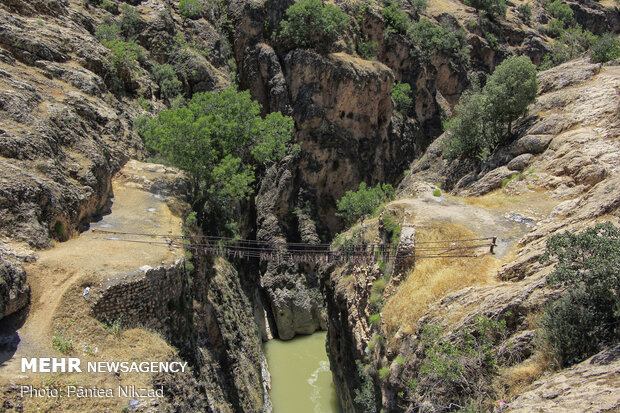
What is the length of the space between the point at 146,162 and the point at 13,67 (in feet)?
24.9

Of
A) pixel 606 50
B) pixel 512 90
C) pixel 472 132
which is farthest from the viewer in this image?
pixel 472 132

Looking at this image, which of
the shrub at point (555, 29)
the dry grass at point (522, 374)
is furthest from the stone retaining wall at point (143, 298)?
the shrub at point (555, 29)

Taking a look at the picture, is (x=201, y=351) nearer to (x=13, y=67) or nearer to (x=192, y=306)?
(x=192, y=306)

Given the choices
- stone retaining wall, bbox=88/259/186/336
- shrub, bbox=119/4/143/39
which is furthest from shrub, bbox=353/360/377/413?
shrub, bbox=119/4/143/39

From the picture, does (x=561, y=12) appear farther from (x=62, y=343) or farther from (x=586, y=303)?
(x=62, y=343)

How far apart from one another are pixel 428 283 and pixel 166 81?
25.6 metres

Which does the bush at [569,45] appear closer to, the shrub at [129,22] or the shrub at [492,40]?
the shrub at [492,40]

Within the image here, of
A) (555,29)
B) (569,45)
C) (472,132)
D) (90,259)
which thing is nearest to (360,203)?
Answer: (472,132)

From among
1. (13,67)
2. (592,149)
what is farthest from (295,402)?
(13,67)

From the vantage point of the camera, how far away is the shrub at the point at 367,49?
44594 mm

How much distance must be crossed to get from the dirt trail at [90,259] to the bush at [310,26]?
2699 centimetres

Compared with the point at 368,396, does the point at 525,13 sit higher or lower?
higher

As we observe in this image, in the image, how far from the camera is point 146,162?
23375 millimetres

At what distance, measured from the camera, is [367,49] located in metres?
44.9
